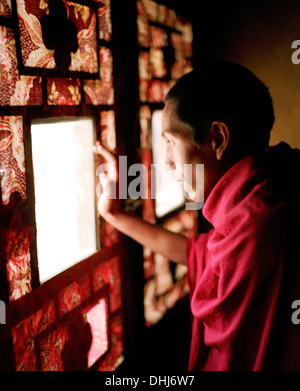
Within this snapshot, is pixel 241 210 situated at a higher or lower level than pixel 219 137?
lower

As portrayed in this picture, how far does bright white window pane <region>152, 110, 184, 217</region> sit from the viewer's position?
3.09m

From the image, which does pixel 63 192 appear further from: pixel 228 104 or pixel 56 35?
pixel 228 104

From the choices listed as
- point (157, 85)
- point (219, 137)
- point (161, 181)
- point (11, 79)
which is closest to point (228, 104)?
point (219, 137)

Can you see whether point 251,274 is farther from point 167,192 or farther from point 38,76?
point 167,192

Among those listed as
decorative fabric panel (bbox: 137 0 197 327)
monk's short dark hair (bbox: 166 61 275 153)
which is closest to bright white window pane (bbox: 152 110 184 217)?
decorative fabric panel (bbox: 137 0 197 327)

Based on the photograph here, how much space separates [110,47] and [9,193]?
1.22m

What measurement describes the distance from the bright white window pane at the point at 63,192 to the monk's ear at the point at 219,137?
0.83 meters

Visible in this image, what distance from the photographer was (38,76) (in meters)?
1.73

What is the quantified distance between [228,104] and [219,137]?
0.42ft

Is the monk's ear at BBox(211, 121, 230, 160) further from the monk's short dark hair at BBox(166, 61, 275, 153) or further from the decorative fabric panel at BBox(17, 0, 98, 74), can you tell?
the decorative fabric panel at BBox(17, 0, 98, 74)

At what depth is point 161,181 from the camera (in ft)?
10.7

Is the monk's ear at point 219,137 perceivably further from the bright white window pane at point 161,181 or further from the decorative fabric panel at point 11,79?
the bright white window pane at point 161,181

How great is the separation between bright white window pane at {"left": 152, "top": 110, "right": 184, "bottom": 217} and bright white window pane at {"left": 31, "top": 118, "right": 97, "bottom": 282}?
960mm
